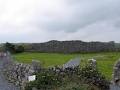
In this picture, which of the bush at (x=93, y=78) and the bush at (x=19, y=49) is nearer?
the bush at (x=93, y=78)

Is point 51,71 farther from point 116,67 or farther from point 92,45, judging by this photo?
point 92,45

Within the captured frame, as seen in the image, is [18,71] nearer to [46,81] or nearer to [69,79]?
[46,81]

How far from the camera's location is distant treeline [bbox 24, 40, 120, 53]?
153 ft

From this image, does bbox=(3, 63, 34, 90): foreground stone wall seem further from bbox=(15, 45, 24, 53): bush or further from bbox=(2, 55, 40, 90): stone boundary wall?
bbox=(15, 45, 24, 53): bush

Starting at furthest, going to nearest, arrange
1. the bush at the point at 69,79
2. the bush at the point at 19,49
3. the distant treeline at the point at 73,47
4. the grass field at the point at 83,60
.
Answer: the bush at the point at 19,49 < the distant treeline at the point at 73,47 < the grass field at the point at 83,60 < the bush at the point at 69,79

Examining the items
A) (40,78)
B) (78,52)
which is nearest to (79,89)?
(40,78)

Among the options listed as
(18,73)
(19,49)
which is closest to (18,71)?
(18,73)

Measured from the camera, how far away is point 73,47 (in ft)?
153

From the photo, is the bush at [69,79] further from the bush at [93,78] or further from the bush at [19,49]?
the bush at [19,49]

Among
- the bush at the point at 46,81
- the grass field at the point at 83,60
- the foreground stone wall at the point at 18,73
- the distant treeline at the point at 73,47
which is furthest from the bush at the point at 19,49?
the bush at the point at 46,81

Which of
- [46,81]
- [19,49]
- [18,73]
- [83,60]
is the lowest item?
Answer: [46,81]

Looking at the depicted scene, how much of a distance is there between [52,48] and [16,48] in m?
3.87

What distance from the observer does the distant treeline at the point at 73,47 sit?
153ft

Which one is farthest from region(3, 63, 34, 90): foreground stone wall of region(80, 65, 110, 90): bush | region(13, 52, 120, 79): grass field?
region(13, 52, 120, 79): grass field
